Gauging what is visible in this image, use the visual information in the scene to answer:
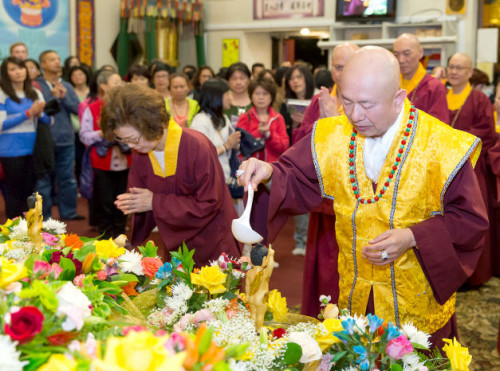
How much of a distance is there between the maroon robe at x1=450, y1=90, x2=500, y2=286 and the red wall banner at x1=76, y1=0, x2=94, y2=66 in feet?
20.0

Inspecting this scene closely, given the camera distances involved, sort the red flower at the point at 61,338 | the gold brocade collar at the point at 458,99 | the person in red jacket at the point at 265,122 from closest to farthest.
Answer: the red flower at the point at 61,338
the gold brocade collar at the point at 458,99
the person in red jacket at the point at 265,122

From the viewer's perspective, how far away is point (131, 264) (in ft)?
6.21

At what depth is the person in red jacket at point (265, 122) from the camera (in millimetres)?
4746

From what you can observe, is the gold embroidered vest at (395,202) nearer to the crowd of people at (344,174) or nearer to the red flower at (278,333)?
the crowd of people at (344,174)

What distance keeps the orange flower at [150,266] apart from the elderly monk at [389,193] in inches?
14.0

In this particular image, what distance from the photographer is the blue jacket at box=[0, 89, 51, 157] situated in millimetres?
4715

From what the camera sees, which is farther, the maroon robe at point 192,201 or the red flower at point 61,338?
the maroon robe at point 192,201

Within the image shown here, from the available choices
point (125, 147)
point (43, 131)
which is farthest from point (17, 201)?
point (125, 147)

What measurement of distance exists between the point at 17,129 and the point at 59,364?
13.5 feet

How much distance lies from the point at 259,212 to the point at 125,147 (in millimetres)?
3037

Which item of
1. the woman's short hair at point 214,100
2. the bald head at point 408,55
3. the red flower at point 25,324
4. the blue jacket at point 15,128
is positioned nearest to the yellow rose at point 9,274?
the red flower at point 25,324

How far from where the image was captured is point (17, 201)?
484 centimetres

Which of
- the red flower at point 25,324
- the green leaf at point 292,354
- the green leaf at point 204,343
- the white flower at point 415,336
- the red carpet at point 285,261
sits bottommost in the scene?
the red carpet at point 285,261

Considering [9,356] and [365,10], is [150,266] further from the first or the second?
[365,10]
